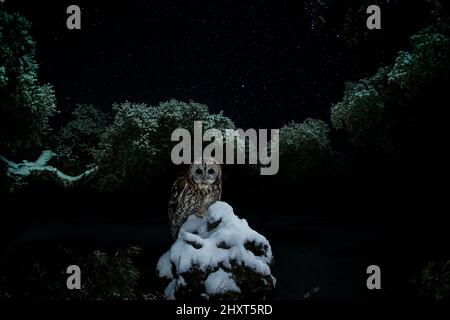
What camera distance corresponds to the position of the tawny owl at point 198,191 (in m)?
6.99

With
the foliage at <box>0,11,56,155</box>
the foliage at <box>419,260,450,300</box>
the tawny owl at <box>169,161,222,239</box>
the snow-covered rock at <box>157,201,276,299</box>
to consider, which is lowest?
the foliage at <box>419,260,450,300</box>

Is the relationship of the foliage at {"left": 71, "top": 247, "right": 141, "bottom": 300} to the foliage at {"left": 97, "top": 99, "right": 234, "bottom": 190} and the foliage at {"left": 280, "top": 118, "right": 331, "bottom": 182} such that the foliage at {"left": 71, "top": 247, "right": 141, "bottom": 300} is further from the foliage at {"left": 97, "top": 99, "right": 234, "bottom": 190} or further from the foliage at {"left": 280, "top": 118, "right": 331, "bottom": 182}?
the foliage at {"left": 280, "top": 118, "right": 331, "bottom": 182}

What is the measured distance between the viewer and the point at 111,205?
16.9 metres

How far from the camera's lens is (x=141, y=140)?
1502 centimetres

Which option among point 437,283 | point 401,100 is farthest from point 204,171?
point 401,100

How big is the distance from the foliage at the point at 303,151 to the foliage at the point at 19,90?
980 centimetres

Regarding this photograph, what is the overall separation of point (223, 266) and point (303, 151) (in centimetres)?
1283

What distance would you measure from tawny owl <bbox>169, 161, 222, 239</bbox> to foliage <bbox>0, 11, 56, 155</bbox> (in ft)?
19.9

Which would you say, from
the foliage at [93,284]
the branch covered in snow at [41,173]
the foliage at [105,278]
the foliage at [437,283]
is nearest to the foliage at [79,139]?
the branch covered in snow at [41,173]

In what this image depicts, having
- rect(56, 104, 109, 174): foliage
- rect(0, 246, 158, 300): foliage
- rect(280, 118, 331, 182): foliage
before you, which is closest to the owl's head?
rect(0, 246, 158, 300): foliage

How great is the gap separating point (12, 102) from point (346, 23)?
9919mm

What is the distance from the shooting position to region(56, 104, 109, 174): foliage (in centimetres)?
1605

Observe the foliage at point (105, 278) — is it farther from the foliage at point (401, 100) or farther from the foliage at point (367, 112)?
the foliage at point (367, 112)
